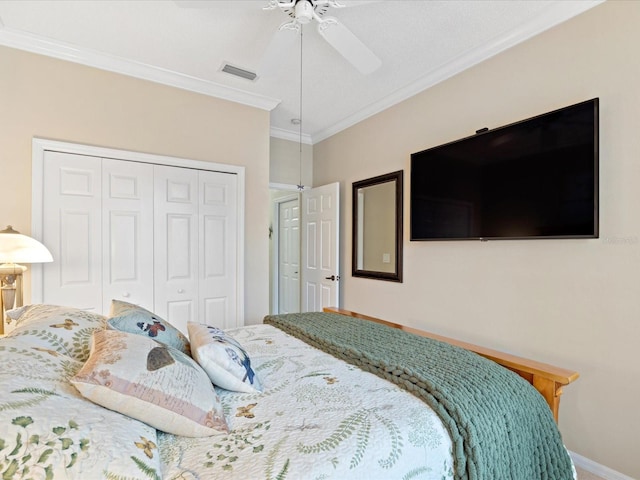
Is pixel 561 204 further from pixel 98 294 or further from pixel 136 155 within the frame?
pixel 98 294

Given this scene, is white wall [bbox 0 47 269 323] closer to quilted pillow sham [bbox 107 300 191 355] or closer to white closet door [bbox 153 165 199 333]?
white closet door [bbox 153 165 199 333]

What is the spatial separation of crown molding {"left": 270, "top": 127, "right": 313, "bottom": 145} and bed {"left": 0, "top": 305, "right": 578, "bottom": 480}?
327 centimetres

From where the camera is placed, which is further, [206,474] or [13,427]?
[206,474]

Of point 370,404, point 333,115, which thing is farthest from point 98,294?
point 333,115

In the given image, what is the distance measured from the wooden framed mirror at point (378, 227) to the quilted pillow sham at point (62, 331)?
2.59m

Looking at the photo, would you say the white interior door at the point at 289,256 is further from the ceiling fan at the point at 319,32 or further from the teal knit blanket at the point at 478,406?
the teal knit blanket at the point at 478,406

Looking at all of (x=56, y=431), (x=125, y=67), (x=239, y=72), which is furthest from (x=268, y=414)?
(x=125, y=67)

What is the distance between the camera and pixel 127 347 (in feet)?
3.23

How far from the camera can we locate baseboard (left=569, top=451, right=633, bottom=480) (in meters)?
1.86

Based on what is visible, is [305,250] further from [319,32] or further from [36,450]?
[36,450]

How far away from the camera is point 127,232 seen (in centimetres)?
283

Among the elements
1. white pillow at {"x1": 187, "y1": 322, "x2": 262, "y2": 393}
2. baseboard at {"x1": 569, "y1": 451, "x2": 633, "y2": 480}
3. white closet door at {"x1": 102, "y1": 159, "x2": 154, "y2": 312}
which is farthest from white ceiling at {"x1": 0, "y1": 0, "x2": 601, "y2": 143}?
baseboard at {"x1": 569, "y1": 451, "x2": 633, "y2": 480}

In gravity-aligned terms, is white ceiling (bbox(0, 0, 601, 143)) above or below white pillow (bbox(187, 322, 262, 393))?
above

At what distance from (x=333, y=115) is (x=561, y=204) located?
253 cm
